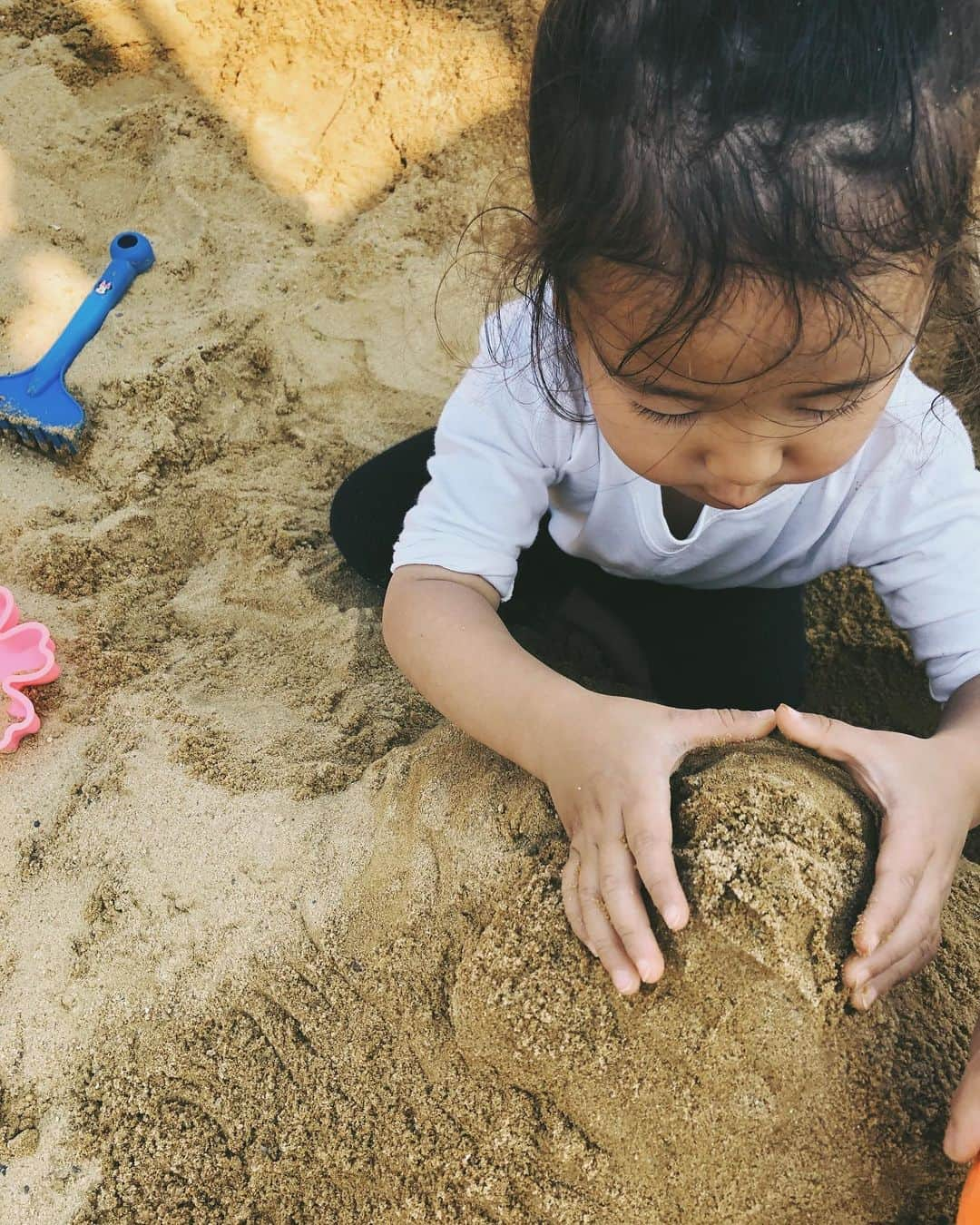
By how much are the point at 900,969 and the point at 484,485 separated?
2.30 ft

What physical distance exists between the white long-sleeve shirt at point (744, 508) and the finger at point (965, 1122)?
19.3 inches

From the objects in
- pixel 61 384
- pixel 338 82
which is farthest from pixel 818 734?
pixel 338 82

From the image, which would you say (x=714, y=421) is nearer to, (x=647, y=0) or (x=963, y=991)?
(x=647, y=0)

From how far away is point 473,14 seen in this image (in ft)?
7.83

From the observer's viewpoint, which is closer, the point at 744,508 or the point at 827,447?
the point at 827,447

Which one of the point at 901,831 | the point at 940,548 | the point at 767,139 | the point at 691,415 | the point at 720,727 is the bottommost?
the point at 940,548

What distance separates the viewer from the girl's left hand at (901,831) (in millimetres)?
A: 926

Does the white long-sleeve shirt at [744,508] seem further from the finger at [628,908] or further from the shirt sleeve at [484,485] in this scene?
the finger at [628,908]

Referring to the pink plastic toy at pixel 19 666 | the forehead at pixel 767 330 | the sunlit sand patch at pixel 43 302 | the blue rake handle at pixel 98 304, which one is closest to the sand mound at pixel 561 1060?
the forehead at pixel 767 330

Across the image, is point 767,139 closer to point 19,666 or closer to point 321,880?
point 321,880

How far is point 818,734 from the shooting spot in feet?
3.37

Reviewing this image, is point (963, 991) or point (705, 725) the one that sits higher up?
point (705, 725)

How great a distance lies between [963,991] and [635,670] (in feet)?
2.75

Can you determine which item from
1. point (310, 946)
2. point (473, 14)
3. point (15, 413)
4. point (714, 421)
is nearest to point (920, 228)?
point (714, 421)
